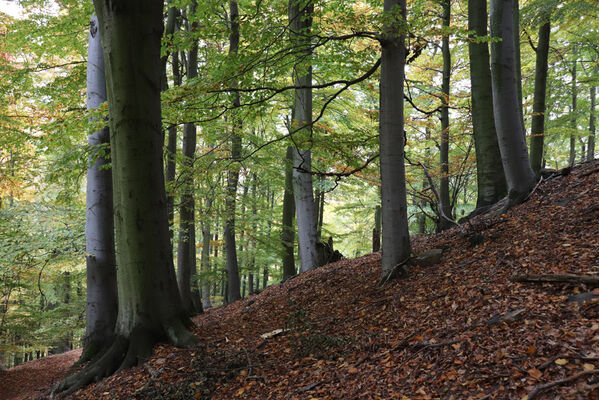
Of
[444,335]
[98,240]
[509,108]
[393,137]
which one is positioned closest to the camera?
[444,335]

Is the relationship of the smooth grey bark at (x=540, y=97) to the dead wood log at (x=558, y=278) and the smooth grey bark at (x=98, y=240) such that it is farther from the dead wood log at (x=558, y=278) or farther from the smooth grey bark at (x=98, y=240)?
the smooth grey bark at (x=98, y=240)

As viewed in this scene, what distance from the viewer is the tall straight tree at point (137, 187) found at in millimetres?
3957

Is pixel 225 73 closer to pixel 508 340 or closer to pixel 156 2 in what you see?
pixel 156 2

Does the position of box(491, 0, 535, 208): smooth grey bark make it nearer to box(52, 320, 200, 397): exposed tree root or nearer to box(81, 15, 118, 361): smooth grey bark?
box(52, 320, 200, 397): exposed tree root

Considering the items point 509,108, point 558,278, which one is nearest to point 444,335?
point 558,278

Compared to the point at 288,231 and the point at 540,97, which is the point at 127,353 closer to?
the point at 288,231

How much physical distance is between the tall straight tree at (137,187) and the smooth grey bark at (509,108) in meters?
5.37

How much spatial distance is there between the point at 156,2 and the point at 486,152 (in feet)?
21.5

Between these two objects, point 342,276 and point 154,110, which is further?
point 342,276

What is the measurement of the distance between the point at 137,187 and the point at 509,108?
229 inches

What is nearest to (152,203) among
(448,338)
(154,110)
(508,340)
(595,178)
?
Answer: (154,110)

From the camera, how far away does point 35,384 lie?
7539 millimetres

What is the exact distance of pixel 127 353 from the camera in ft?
13.4

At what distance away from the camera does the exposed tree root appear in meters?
4.02
